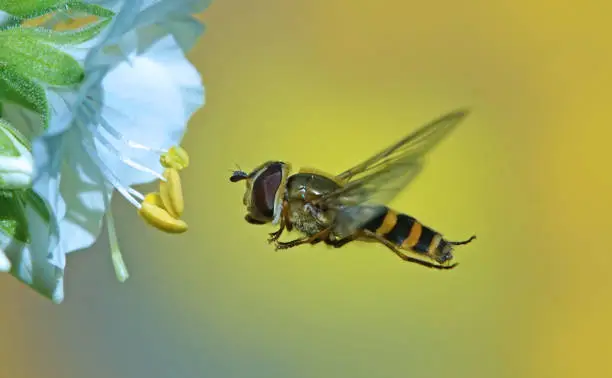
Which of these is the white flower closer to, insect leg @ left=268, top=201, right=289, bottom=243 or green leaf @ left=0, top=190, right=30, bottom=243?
green leaf @ left=0, top=190, right=30, bottom=243

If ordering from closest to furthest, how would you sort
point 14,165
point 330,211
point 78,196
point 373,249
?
1. point 14,165
2. point 78,196
3. point 330,211
4. point 373,249

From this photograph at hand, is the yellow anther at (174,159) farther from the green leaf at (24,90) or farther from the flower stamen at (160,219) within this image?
the green leaf at (24,90)

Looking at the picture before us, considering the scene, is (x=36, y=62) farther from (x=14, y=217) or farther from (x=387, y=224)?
(x=387, y=224)

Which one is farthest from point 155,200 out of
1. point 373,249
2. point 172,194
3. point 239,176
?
point 373,249

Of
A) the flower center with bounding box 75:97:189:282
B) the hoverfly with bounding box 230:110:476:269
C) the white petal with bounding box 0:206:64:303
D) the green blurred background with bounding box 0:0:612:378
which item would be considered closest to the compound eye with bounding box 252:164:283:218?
the hoverfly with bounding box 230:110:476:269

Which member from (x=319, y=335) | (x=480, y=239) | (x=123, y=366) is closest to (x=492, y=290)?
(x=480, y=239)

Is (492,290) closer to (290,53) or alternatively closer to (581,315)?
(581,315)
